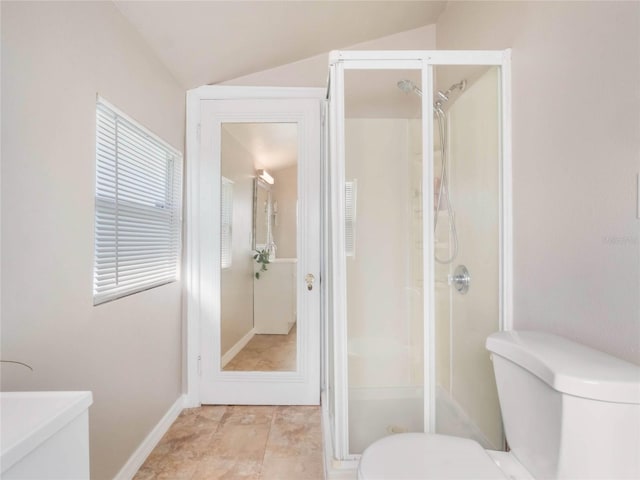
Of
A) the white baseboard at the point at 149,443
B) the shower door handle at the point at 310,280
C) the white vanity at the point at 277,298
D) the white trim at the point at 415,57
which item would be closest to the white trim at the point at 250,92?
the white trim at the point at 415,57

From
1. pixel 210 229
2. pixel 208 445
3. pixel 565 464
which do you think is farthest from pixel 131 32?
pixel 565 464

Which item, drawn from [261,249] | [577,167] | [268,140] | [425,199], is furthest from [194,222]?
[577,167]

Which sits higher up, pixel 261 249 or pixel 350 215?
pixel 350 215

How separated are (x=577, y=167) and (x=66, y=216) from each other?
5.95 feet

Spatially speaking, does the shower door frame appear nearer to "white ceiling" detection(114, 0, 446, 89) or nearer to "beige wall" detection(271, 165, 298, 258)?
"white ceiling" detection(114, 0, 446, 89)

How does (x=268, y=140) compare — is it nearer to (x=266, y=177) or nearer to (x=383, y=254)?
(x=266, y=177)

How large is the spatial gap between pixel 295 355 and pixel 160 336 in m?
0.90

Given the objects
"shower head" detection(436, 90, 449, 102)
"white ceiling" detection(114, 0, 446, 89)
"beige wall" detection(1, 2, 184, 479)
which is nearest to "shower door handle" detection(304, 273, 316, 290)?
"beige wall" detection(1, 2, 184, 479)

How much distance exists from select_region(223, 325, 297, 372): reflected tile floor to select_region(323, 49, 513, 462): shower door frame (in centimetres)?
84

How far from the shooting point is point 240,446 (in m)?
1.93

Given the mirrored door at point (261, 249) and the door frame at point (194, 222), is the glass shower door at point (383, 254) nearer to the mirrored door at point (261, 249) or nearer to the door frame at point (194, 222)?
the mirrored door at point (261, 249)

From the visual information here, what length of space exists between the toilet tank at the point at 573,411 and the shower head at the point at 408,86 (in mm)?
1186

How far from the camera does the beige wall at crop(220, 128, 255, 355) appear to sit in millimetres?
2396

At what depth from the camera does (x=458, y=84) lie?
1666 mm
